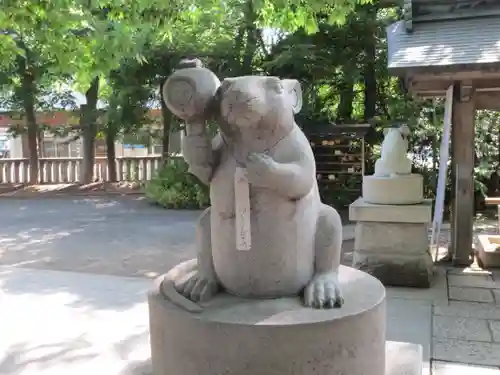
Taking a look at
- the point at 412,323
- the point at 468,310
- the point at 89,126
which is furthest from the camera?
the point at 89,126

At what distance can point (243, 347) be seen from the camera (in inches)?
69.1

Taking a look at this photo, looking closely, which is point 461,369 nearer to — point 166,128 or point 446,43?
point 446,43

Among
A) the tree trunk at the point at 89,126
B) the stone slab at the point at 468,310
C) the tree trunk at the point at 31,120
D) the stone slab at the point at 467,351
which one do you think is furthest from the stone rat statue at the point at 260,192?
the tree trunk at the point at 31,120

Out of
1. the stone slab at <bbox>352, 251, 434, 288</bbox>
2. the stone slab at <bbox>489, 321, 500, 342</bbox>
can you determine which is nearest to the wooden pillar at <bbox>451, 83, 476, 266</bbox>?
the stone slab at <bbox>352, 251, 434, 288</bbox>

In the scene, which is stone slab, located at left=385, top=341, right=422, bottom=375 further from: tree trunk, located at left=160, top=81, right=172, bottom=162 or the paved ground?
tree trunk, located at left=160, top=81, right=172, bottom=162

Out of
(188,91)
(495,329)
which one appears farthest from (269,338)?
(495,329)

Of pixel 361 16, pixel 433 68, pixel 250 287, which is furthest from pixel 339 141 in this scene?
pixel 250 287

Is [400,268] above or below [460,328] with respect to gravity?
above

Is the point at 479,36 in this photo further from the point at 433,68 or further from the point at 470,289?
the point at 470,289

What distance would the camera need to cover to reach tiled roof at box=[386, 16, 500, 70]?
15.2ft

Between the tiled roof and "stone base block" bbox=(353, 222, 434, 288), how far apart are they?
1547 millimetres

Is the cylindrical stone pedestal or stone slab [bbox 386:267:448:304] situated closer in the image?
the cylindrical stone pedestal

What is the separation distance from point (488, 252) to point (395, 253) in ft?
4.06

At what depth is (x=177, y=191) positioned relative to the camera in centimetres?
1075
